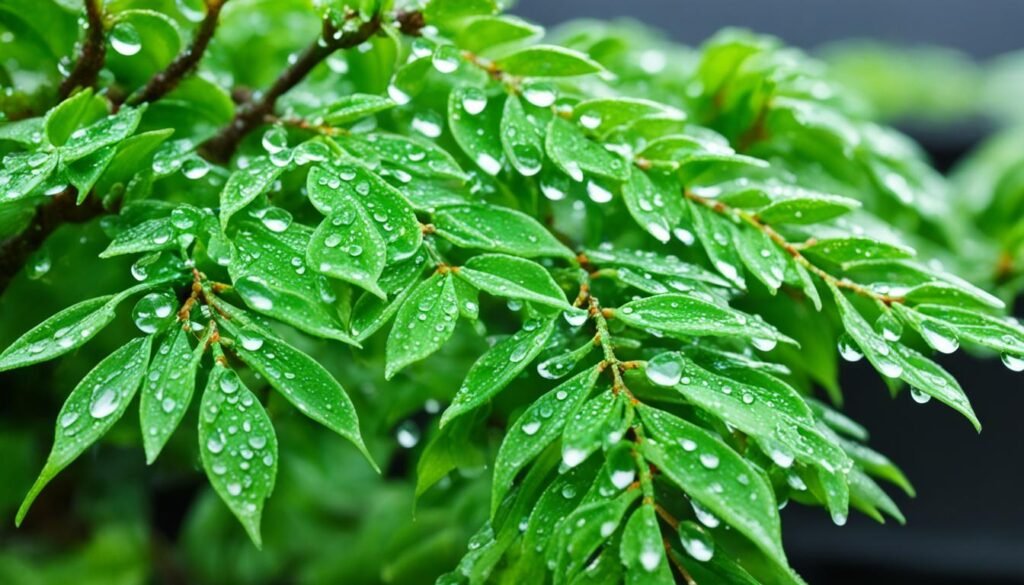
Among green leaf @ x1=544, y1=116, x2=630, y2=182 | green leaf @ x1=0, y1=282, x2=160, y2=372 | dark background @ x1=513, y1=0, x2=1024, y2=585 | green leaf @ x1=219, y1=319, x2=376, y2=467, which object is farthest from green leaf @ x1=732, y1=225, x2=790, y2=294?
dark background @ x1=513, y1=0, x2=1024, y2=585

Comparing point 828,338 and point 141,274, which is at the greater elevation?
point 141,274

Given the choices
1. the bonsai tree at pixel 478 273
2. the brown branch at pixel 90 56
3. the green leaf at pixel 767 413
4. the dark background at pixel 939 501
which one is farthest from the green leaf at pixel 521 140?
the dark background at pixel 939 501

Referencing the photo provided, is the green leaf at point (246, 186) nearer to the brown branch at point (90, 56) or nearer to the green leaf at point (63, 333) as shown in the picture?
the green leaf at point (63, 333)

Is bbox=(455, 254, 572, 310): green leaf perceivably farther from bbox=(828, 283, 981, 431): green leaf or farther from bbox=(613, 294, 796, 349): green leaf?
bbox=(828, 283, 981, 431): green leaf

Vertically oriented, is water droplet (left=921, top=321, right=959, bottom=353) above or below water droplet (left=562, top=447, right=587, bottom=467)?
above

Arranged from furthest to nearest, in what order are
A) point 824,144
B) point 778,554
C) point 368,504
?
point 368,504 → point 824,144 → point 778,554

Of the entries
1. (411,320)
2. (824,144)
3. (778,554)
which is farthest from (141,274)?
(824,144)

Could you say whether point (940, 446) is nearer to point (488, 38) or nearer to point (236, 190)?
point (488, 38)

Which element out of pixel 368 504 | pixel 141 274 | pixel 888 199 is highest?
pixel 141 274
